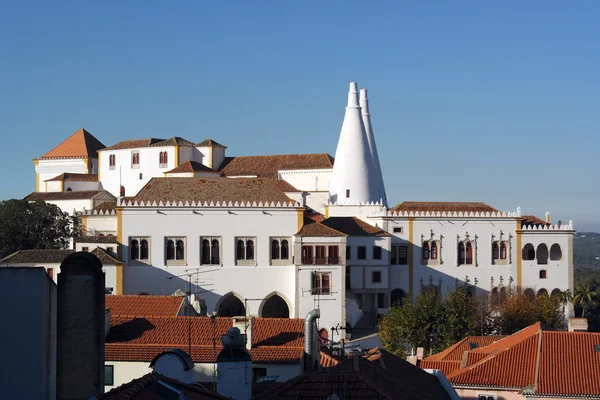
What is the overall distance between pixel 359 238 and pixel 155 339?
111 feet

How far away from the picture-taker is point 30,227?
220ft

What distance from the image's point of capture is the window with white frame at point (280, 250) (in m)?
56.3

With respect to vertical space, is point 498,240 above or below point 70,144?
below

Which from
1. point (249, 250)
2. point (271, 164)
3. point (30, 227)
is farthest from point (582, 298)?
point (30, 227)

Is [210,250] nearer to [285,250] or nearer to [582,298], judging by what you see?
[285,250]

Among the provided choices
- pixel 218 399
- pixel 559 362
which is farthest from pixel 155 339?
pixel 218 399

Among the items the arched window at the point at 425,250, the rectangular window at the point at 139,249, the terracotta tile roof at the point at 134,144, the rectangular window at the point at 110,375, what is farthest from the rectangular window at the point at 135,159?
the rectangular window at the point at 110,375

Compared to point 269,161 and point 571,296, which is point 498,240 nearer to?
point 571,296

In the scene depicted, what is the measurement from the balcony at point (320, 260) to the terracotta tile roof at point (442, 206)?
938 centimetres

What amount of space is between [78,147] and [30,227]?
26.0 m

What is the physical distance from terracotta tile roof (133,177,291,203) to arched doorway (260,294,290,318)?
16.1 ft

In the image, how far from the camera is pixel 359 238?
60.8 metres

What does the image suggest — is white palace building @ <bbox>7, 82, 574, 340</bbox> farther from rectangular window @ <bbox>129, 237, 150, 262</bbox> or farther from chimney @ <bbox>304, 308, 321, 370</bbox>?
chimney @ <bbox>304, 308, 321, 370</bbox>

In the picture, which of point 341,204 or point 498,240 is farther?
point 341,204
